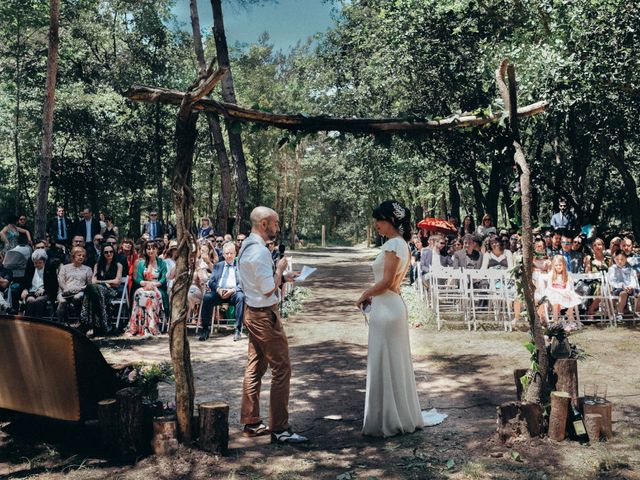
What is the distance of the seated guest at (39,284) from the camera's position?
36.4 feet

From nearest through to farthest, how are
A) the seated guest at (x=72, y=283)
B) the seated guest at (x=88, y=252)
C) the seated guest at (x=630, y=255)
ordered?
1. the seated guest at (x=72, y=283)
2. the seated guest at (x=88, y=252)
3. the seated guest at (x=630, y=255)

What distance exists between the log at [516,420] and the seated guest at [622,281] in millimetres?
7362

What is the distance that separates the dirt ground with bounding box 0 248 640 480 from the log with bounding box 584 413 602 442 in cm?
9

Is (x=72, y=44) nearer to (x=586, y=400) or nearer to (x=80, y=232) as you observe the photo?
(x=80, y=232)

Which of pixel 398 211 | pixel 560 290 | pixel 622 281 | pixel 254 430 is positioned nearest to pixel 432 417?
pixel 254 430

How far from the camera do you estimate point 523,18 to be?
17078mm

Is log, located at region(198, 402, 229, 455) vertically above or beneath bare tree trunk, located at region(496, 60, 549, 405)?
beneath

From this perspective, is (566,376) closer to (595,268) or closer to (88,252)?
(595,268)

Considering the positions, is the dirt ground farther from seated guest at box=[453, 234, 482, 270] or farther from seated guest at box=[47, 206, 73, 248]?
seated guest at box=[47, 206, 73, 248]

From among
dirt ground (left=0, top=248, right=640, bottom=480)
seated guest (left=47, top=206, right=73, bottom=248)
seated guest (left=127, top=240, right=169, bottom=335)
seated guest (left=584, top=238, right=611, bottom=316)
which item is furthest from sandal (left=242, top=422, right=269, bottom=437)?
seated guest (left=47, top=206, right=73, bottom=248)

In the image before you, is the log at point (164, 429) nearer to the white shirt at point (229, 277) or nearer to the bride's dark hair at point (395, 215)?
the bride's dark hair at point (395, 215)

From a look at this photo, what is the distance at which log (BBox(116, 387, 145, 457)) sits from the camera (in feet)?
16.7

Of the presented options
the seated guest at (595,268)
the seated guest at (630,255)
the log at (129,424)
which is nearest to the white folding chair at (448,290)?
the seated guest at (595,268)

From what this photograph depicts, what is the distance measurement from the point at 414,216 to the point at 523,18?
3830cm
